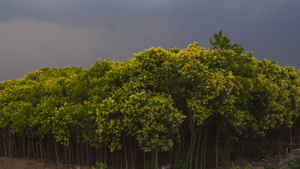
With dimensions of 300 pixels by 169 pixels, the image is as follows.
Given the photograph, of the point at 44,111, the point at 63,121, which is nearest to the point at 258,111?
the point at 63,121

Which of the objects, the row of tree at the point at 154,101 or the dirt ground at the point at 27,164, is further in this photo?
the dirt ground at the point at 27,164

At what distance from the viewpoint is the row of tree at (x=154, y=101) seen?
20266 millimetres

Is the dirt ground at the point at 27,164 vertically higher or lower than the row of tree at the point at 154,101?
lower

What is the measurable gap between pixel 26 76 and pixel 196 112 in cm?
2151

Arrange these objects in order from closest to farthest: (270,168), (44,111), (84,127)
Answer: (270,168)
(84,127)
(44,111)

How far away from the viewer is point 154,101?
66.2 feet

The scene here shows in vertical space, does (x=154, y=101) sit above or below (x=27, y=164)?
above

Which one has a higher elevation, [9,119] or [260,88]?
[260,88]

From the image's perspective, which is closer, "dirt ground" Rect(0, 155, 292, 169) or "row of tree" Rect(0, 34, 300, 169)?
"row of tree" Rect(0, 34, 300, 169)

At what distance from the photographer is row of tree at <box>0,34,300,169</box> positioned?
20266mm

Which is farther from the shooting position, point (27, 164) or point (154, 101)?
point (27, 164)

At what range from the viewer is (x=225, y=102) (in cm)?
2102

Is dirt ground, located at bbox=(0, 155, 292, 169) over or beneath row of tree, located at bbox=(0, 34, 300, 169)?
beneath

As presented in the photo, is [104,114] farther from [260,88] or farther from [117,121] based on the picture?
[260,88]
